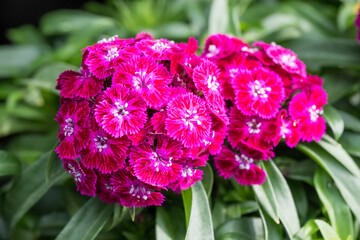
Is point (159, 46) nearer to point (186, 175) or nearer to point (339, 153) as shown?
point (186, 175)

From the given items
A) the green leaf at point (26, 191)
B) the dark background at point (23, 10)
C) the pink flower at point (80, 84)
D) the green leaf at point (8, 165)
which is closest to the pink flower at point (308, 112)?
the pink flower at point (80, 84)

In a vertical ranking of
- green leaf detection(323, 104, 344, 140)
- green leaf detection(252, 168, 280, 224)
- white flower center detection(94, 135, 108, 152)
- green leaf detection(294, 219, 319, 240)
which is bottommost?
green leaf detection(294, 219, 319, 240)

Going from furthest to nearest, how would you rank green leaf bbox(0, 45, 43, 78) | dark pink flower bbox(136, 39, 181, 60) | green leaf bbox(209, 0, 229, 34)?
green leaf bbox(0, 45, 43, 78), green leaf bbox(209, 0, 229, 34), dark pink flower bbox(136, 39, 181, 60)

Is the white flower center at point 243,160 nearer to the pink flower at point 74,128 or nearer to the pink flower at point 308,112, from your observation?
the pink flower at point 308,112

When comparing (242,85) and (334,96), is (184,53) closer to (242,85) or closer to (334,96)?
(242,85)

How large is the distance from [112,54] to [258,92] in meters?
0.40

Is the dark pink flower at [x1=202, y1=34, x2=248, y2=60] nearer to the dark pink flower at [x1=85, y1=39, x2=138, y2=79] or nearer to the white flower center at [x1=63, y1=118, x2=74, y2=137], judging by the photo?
the dark pink flower at [x1=85, y1=39, x2=138, y2=79]

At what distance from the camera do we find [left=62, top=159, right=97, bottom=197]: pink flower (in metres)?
0.94

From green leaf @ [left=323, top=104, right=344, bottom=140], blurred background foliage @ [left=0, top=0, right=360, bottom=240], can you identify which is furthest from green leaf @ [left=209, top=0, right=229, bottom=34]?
green leaf @ [left=323, top=104, right=344, bottom=140]

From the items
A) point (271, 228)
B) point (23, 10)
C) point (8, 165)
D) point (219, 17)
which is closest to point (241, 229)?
point (271, 228)

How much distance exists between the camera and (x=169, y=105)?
90 cm

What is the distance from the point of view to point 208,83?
959mm

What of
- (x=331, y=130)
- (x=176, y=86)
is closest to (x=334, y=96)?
(x=331, y=130)

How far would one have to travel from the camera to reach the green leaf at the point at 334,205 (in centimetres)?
112
